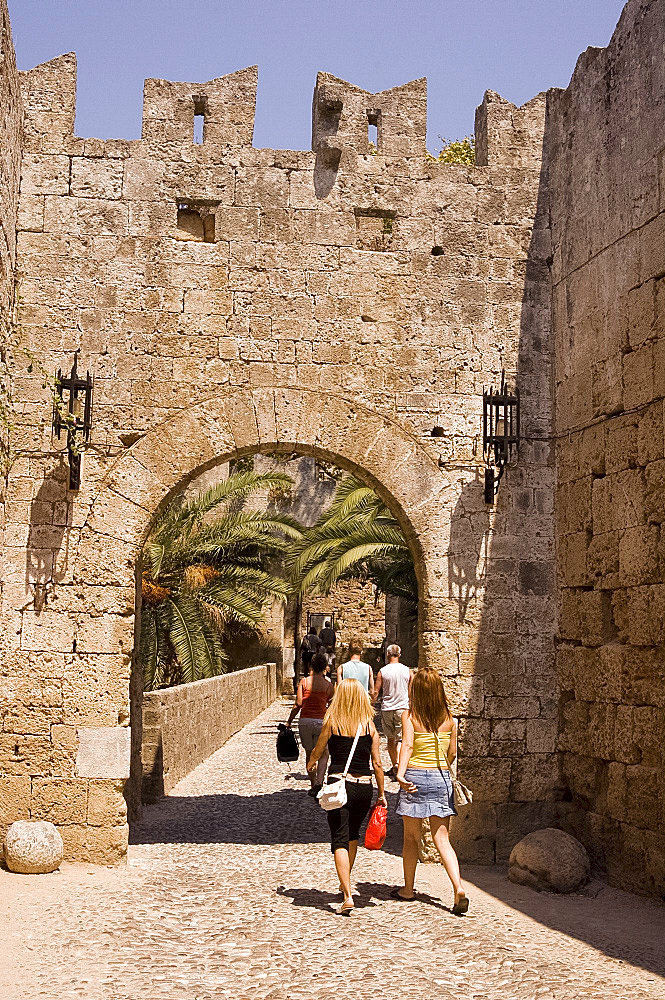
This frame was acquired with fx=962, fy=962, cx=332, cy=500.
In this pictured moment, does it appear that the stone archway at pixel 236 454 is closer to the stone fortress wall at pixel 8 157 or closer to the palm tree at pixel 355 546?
the stone fortress wall at pixel 8 157

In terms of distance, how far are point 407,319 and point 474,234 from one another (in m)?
0.86

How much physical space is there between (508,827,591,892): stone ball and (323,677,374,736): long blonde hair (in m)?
1.58

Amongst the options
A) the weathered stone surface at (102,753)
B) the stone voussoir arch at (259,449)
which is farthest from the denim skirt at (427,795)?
the weathered stone surface at (102,753)

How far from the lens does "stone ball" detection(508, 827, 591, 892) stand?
5957 mm

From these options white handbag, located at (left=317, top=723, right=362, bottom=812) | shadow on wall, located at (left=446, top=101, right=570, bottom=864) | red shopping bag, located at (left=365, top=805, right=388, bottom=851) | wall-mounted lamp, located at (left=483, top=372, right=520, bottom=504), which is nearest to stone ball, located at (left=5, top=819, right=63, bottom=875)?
white handbag, located at (left=317, top=723, right=362, bottom=812)

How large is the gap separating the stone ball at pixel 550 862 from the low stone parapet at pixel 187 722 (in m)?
4.07

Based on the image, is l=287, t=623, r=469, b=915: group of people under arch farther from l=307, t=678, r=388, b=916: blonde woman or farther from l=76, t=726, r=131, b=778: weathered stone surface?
l=76, t=726, r=131, b=778: weathered stone surface

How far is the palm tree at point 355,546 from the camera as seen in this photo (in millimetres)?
13438

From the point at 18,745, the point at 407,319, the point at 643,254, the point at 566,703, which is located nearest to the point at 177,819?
the point at 18,745

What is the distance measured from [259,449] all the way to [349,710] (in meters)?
2.25

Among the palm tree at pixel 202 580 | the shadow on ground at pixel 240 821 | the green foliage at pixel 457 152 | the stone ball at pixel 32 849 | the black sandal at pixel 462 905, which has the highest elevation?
the green foliage at pixel 457 152

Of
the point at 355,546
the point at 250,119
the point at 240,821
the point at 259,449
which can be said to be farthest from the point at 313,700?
the point at 355,546

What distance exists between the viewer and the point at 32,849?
19.5 ft

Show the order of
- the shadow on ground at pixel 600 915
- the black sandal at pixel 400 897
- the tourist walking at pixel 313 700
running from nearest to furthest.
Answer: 1. the shadow on ground at pixel 600 915
2. the black sandal at pixel 400 897
3. the tourist walking at pixel 313 700
